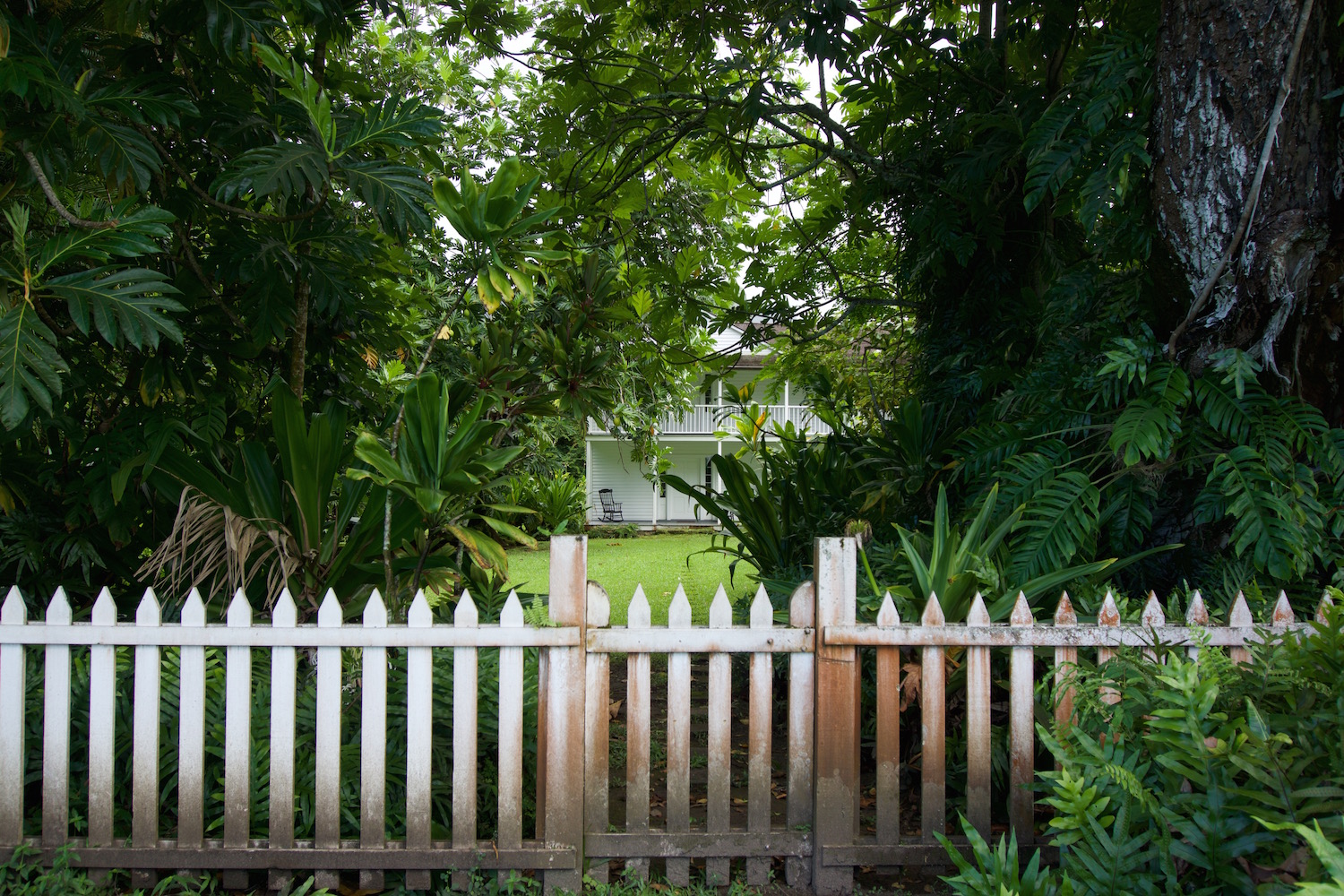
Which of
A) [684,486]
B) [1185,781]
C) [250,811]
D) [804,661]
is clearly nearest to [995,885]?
[1185,781]

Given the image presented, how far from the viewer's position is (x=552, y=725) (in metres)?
2.52

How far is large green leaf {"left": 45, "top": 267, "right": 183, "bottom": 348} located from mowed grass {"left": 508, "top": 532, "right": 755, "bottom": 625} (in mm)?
4041

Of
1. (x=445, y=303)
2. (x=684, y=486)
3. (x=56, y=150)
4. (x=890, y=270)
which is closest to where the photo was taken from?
(x=56, y=150)

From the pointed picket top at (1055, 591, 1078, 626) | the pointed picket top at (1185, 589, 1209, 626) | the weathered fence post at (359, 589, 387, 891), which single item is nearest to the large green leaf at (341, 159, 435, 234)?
the weathered fence post at (359, 589, 387, 891)

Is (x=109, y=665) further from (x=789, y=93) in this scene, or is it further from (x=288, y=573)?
(x=789, y=93)

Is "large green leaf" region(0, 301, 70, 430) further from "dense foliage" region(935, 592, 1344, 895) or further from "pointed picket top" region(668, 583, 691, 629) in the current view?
"dense foliage" region(935, 592, 1344, 895)

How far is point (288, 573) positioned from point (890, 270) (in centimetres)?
437

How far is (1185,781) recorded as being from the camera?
1898 mm

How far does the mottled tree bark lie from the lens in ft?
9.93

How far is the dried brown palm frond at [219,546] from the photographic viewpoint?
10.4 feet

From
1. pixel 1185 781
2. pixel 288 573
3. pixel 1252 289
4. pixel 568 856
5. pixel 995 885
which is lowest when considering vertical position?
pixel 568 856

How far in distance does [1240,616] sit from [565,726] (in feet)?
6.64

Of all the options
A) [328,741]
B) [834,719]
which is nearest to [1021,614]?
[834,719]

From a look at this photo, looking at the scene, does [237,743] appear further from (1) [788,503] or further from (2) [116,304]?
(1) [788,503]
